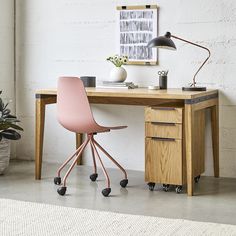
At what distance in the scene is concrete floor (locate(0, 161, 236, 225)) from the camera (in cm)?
436

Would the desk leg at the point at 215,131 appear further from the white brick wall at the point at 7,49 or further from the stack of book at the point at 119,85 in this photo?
the white brick wall at the point at 7,49

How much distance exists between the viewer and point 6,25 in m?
6.10

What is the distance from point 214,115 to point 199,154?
0.40 metres

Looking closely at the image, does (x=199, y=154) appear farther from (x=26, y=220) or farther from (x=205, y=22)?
(x=26, y=220)

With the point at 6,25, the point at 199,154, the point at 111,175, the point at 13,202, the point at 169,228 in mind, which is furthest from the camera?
the point at 6,25

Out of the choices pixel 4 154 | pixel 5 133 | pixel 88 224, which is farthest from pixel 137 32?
pixel 88 224

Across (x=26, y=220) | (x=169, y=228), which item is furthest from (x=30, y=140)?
(x=169, y=228)

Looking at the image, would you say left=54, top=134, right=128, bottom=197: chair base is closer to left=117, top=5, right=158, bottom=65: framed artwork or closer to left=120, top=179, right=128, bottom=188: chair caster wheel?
left=120, top=179, right=128, bottom=188: chair caster wheel

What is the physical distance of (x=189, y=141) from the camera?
15.7ft

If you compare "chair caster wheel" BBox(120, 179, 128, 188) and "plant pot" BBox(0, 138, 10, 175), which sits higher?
"plant pot" BBox(0, 138, 10, 175)

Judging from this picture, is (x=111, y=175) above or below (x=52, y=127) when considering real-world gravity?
below

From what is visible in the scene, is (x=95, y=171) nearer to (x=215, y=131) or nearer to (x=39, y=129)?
(x=39, y=129)

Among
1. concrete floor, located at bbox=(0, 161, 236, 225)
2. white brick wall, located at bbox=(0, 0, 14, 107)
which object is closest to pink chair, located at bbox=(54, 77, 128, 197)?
concrete floor, located at bbox=(0, 161, 236, 225)

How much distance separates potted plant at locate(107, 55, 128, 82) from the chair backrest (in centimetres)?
76
